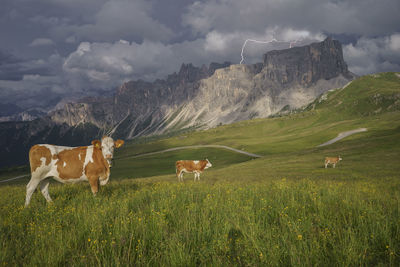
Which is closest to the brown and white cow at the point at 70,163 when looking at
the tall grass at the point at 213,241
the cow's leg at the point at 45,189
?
the cow's leg at the point at 45,189

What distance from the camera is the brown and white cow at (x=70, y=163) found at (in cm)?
1135

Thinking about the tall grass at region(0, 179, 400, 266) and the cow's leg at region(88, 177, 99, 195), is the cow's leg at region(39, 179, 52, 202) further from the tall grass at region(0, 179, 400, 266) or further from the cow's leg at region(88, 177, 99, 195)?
the tall grass at region(0, 179, 400, 266)

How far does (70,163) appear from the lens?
38.7ft

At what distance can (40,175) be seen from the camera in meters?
11.4

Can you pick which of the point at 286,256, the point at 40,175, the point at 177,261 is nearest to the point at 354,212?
the point at 286,256

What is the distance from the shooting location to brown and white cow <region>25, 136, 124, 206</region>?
11352 millimetres

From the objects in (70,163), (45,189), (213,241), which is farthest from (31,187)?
(213,241)

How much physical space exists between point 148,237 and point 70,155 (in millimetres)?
9105

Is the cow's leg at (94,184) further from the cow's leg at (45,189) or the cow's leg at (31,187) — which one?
the cow's leg at (31,187)

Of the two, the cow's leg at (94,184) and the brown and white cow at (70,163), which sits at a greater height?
the brown and white cow at (70,163)

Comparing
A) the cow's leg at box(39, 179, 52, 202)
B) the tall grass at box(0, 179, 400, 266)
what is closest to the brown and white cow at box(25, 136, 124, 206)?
the cow's leg at box(39, 179, 52, 202)

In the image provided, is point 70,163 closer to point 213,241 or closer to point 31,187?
point 31,187

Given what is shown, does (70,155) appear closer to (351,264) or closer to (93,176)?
(93,176)

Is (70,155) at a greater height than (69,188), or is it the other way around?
(70,155)
